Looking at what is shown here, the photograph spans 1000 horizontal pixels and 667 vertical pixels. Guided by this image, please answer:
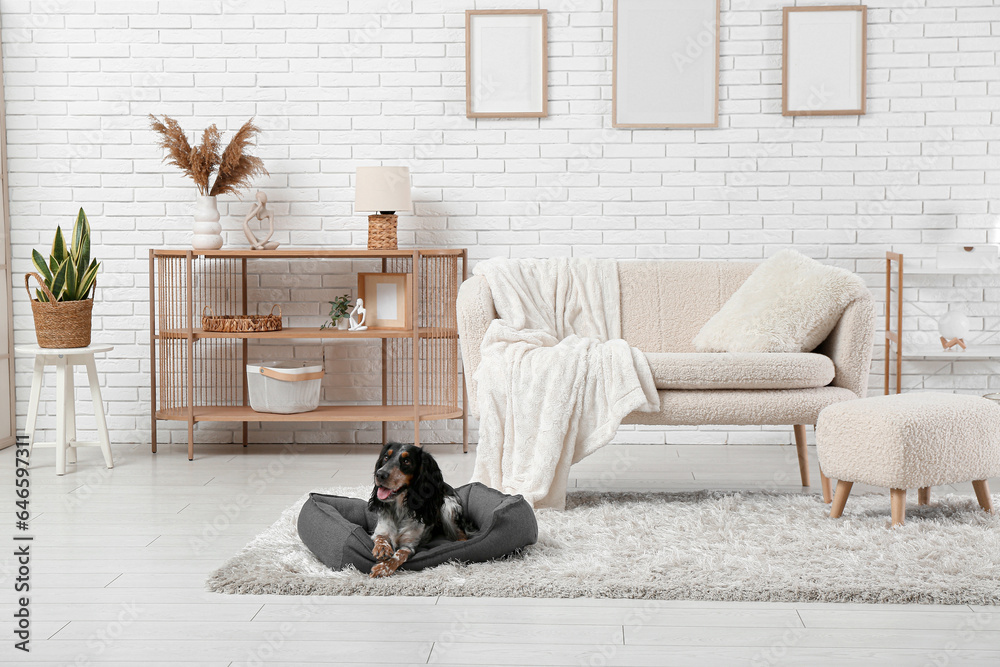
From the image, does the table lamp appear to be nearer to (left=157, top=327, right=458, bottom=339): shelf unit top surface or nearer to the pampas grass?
(left=157, top=327, right=458, bottom=339): shelf unit top surface

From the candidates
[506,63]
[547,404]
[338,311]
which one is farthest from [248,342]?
[547,404]

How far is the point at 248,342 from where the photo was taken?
166 inches

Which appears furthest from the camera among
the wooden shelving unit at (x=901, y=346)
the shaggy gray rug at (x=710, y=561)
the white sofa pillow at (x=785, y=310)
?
the wooden shelving unit at (x=901, y=346)

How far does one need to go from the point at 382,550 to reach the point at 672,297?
1872 millimetres

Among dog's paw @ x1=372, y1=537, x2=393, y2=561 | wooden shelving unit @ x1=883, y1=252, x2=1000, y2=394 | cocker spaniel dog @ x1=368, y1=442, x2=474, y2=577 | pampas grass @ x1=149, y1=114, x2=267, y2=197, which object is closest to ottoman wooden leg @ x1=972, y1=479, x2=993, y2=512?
wooden shelving unit @ x1=883, y1=252, x2=1000, y2=394

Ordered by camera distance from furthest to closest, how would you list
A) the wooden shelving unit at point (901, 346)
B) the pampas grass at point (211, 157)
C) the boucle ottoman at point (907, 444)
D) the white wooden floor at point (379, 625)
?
the pampas grass at point (211, 157) → the wooden shelving unit at point (901, 346) → the boucle ottoman at point (907, 444) → the white wooden floor at point (379, 625)

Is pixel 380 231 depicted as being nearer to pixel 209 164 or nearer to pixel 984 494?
pixel 209 164

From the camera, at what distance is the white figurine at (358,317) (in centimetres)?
393

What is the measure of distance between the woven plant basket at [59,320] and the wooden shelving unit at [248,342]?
34 centimetres

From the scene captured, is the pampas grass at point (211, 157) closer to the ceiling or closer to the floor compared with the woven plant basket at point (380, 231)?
closer to the ceiling

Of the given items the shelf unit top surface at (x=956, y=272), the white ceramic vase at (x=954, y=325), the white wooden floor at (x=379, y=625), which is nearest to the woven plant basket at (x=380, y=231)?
the white wooden floor at (x=379, y=625)

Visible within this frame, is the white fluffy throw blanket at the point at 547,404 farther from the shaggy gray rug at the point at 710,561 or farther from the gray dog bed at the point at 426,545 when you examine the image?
the gray dog bed at the point at 426,545

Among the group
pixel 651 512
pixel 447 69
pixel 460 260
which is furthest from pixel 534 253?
→ pixel 651 512

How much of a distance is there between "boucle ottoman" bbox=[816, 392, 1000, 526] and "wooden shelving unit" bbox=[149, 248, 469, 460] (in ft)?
5.51
